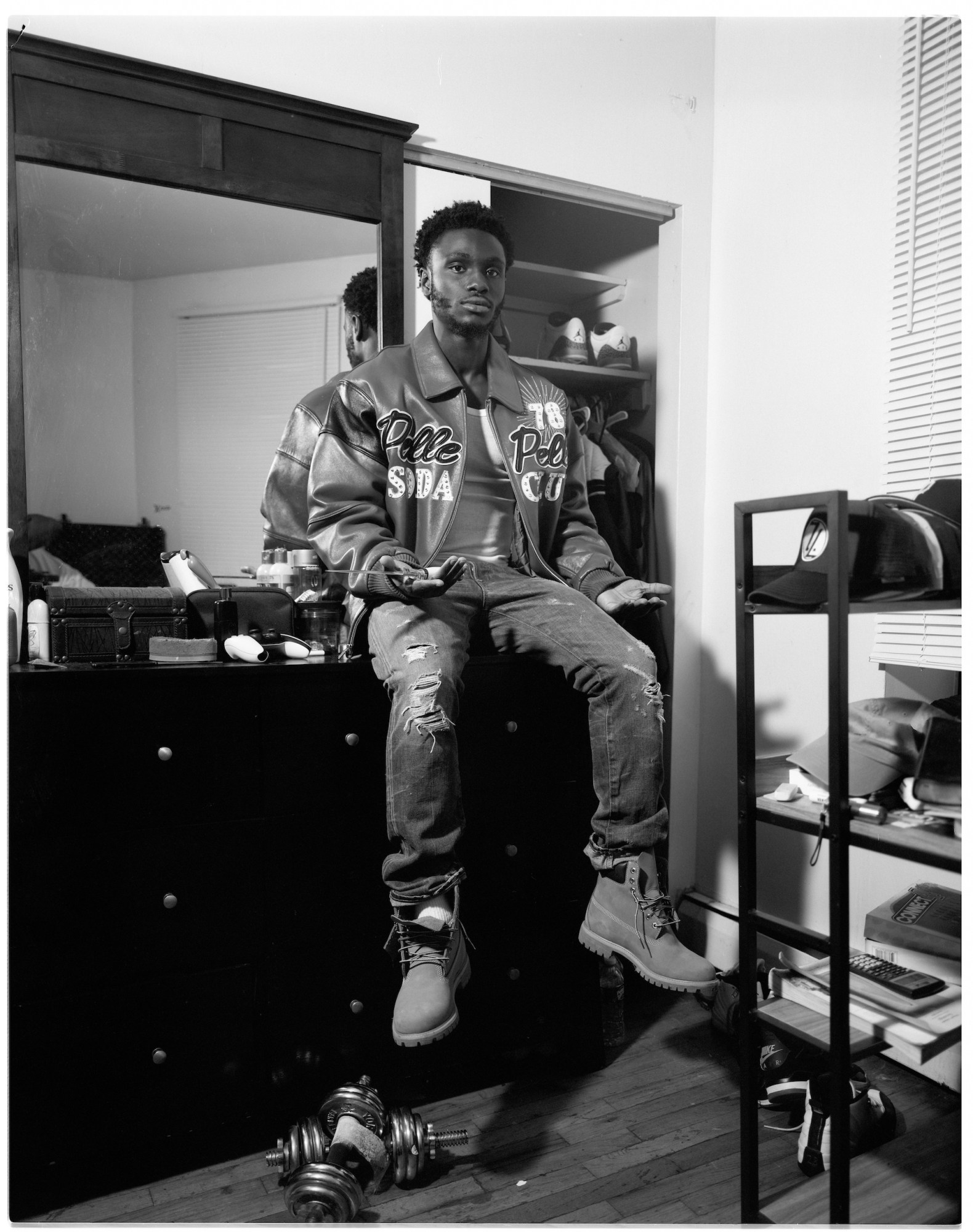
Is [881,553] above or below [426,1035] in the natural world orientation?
above

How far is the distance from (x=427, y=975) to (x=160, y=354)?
145 centimetres

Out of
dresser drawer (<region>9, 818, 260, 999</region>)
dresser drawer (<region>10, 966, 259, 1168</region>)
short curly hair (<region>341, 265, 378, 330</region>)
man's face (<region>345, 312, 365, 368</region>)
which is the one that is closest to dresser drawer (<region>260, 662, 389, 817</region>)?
dresser drawer (<region>9, 818, 260, 999</region>)

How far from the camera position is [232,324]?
207cm

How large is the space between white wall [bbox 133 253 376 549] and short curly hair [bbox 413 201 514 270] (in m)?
0.43

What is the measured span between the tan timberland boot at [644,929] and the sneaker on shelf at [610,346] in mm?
1538

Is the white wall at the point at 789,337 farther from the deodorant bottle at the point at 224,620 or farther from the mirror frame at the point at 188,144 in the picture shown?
the deodorant bottle at the point at 224,620

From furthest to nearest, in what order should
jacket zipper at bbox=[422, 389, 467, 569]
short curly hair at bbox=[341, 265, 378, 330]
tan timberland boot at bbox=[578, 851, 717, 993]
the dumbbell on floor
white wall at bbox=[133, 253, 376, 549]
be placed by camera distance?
short curly hair at bbox=[341, 265, 378, 330]
jacket zipper at bbox=[422, 389, 467, 569]
white wall at bbox=[133, 253, 376, 549]
tan timberland boot at bbox=[578, 851, 717, 993]
the dumbbell on floor

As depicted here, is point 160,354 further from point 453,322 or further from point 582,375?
point 582,375

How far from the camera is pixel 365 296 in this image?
223 centimetres

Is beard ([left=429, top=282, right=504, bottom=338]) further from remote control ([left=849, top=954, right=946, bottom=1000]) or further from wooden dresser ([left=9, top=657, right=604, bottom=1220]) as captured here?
remote control ([left=849, top=954, right=946, bottom=1000])

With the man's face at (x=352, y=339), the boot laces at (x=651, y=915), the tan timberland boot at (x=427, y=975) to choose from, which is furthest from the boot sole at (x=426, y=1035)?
the man's face at (x=352, y=339)

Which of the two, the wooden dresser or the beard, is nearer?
the wooden dresser

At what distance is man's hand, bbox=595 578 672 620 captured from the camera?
6.72ft

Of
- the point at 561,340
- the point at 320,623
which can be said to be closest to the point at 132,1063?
the point at 320,623
